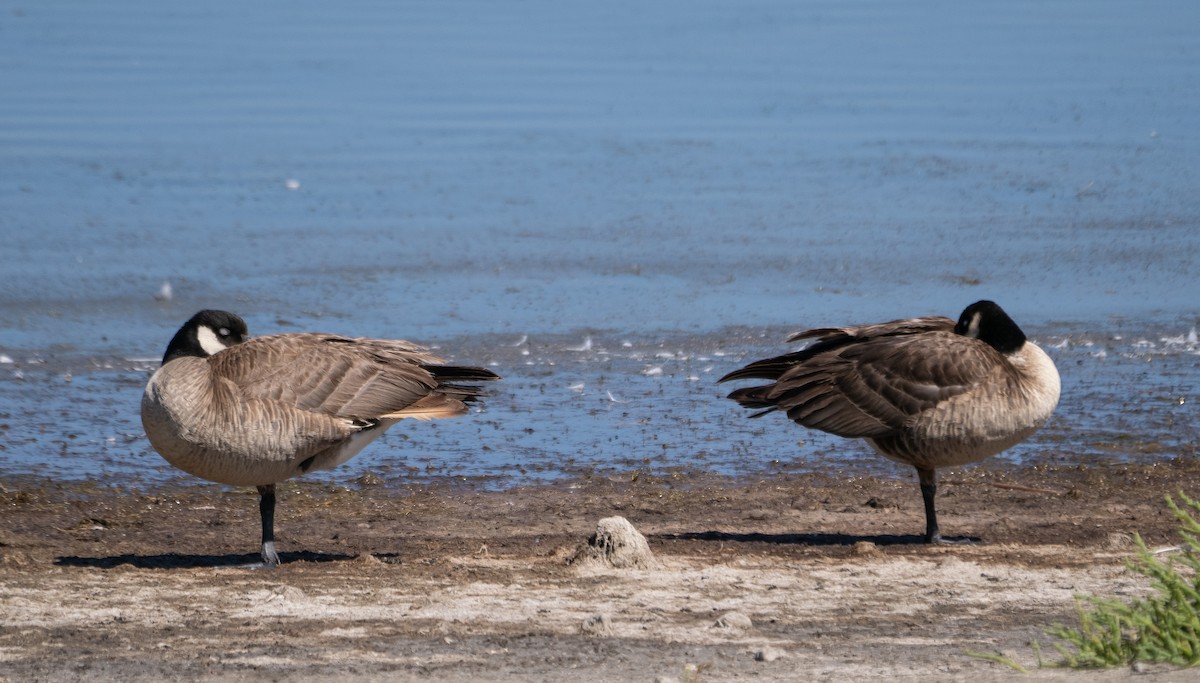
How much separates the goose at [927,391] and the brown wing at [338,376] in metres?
1.42

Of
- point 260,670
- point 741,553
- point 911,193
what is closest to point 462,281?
point 911,193

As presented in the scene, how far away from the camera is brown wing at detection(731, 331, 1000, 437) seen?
6.82 metres

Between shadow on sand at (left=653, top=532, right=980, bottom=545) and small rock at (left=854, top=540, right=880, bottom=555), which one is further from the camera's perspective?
shadow on sand at (left=653, top=532, right=980, bottom=545)

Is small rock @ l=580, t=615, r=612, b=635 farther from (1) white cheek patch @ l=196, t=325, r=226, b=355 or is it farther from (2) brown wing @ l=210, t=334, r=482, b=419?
(1) white cheek patch @ l=196, t=325, r=226, b=355

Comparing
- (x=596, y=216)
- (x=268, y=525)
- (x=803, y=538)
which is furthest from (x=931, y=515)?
(x=596, y=216)

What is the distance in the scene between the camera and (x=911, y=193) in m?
14.1

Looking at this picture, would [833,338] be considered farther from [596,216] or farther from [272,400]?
[596,216]

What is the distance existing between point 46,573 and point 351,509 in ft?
5.52

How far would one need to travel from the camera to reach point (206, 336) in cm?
662

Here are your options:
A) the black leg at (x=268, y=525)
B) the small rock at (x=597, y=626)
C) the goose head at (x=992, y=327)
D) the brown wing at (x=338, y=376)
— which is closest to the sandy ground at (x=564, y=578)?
the small rock at (x=597, y=626)

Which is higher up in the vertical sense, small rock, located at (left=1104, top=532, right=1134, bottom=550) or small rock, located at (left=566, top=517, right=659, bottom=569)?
small rock, located at (left=566, top=517, right=659, bottom=569)

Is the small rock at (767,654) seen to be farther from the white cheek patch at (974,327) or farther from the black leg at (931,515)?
the white cheek patch at (974,327)

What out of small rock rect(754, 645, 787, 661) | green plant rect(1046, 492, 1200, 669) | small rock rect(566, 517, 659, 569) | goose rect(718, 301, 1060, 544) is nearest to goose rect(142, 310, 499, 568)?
small rock rect(566, 517, 659, 569)

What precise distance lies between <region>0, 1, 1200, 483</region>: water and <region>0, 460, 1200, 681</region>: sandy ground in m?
0.63
